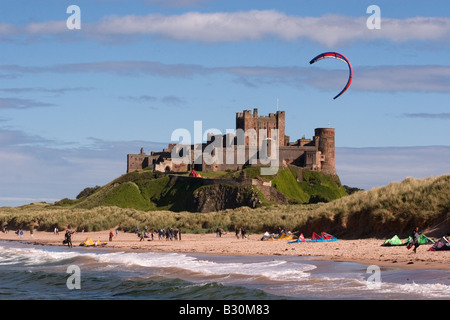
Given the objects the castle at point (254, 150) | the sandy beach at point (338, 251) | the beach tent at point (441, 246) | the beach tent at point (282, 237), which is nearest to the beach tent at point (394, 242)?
the sandy beach at point (338, 251)

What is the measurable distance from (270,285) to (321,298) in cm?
314

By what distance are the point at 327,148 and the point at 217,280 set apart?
247ft

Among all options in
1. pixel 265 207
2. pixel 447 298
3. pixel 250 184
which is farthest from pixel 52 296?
pixel 250 184

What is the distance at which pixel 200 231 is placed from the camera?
52.1 meters

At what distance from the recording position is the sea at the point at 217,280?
16.9 m

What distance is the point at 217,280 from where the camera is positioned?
2122 cm

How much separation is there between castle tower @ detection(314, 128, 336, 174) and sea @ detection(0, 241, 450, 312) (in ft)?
213

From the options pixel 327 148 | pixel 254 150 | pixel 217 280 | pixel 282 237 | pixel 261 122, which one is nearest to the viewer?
pixel 217 280

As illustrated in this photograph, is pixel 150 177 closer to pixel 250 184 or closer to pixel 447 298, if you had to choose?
pixel 250 184

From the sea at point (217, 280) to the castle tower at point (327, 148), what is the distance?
6488 cm

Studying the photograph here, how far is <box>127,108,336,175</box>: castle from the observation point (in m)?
88.9
